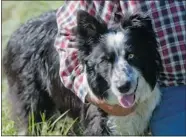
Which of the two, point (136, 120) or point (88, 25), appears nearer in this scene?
point (88, 25)

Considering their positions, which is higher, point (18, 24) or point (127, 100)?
point (18, 24)

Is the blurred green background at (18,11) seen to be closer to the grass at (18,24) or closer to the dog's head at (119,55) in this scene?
the grass at (18,24)

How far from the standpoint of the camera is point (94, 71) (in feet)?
12.4

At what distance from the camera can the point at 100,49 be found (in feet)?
12.2

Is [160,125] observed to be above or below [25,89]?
below

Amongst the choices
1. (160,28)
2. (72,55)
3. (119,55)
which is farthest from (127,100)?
(160,28)

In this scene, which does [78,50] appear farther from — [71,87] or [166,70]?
[166,70]

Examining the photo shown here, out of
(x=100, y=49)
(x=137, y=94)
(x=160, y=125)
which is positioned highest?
(x=100, y=49)

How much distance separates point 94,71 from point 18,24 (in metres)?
2.71

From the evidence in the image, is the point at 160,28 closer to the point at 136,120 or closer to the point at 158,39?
the point at 158,39

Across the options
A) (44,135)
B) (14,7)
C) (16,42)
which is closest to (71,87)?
(44,135)

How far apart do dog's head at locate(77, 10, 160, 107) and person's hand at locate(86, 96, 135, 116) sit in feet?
0.33

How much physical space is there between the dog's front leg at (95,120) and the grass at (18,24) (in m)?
0.14

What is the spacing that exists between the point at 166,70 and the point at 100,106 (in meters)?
0.52
